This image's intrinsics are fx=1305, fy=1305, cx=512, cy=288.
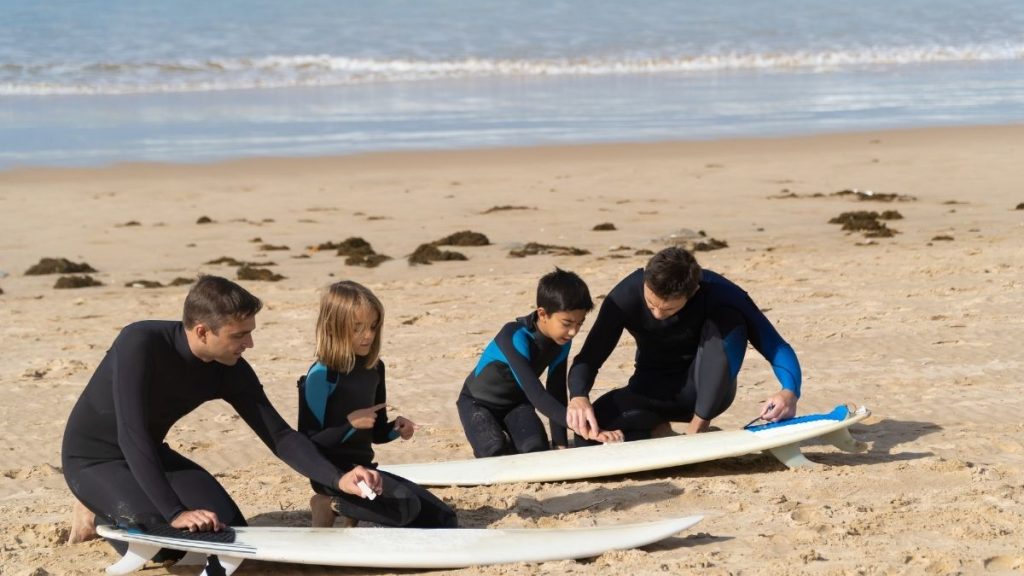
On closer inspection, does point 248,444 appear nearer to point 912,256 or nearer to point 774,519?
point 774,519

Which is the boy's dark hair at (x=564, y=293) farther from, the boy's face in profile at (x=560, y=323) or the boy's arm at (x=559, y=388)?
the boy's arm at (x=559, y=388)

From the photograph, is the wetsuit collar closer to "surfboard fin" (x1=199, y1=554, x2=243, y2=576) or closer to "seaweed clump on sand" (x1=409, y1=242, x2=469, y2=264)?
"surfboard fin" (x1=199, y1=554, x2=243, y2=576)

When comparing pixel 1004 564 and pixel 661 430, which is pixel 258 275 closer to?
pixel 661 430

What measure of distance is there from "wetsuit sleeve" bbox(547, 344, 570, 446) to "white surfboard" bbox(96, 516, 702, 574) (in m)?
1.30

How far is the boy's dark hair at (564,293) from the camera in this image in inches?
218

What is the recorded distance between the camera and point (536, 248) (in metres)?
12.0

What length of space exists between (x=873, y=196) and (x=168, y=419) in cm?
1145

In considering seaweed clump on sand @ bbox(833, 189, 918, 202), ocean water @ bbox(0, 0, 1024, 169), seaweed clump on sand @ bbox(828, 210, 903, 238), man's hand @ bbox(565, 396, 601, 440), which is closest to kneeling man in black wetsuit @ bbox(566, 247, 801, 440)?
man's hand @ bbox(565, 396, 601, 440)

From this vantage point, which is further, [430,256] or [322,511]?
[430,256]

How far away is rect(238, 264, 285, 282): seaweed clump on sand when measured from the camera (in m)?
10.9

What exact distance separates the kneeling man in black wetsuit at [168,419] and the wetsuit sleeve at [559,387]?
1583 millimetres

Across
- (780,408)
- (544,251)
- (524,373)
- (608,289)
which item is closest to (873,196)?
(544,251)

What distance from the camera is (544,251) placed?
1191 centimetres

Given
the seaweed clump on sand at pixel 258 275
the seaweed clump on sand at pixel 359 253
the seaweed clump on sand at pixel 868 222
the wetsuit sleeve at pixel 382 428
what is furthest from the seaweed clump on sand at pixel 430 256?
the wetsuit sleeve at pixel 382 428
